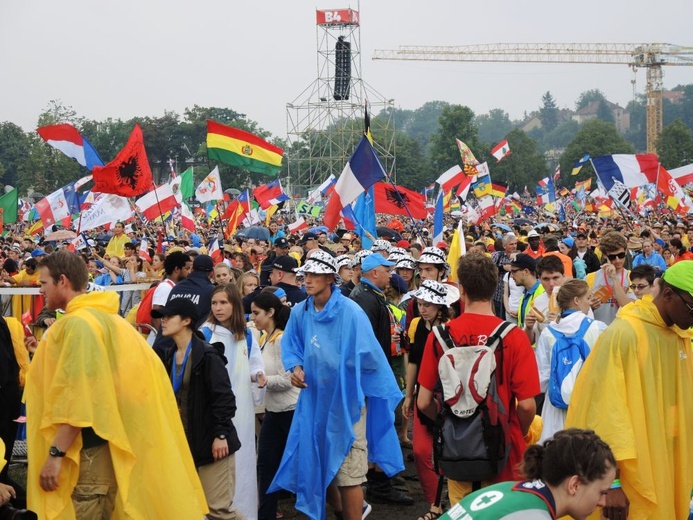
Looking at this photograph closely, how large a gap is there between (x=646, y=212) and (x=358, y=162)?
32998 millimetres

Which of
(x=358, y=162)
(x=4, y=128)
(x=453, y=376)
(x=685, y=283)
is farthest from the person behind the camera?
(x=4, y=128)

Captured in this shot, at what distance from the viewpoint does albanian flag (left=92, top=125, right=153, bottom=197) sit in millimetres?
13789

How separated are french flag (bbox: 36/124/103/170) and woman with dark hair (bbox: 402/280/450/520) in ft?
35.5

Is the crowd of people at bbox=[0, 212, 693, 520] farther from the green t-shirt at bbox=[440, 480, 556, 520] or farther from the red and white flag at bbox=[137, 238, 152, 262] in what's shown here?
the red and white flag at bbox=[137, 238, 152, 262]

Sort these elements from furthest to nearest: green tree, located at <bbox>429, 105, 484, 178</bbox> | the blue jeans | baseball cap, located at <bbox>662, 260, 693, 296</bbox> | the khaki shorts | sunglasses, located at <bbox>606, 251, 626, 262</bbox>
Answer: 1. green tree, located at <bbox>429, 105, 484, 178</bbox>
2. sunglasses, located at <bbox>606, 251, 626, 262</bbox>
3. the blue jeans
4. the khaki shorts
5. baseball cap, located at <bbox>662, 260, 693, 296</bbox>

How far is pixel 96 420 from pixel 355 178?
8287 millimetres

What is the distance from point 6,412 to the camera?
6.42m

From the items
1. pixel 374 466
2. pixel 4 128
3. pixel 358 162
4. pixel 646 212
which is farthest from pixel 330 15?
pixel 374 466

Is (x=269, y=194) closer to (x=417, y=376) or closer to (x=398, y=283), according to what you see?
(x=398, y=283)

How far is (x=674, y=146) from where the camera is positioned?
289 ft

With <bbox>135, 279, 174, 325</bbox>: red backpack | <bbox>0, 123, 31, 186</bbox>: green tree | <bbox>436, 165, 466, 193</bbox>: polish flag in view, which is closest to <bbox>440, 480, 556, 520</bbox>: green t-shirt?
<bbox>135, 279, 174, 325</bbox>: red backpack

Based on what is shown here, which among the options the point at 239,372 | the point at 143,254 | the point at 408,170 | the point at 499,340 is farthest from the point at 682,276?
the point at 408,170

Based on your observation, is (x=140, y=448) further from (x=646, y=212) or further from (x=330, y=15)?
(x=330, y=15)

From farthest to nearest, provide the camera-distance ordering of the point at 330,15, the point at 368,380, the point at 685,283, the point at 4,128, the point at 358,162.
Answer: the point at 4,128 → the point at 330,15 → the point at 358,162 → the point at 368,380 → the point at 685,283
